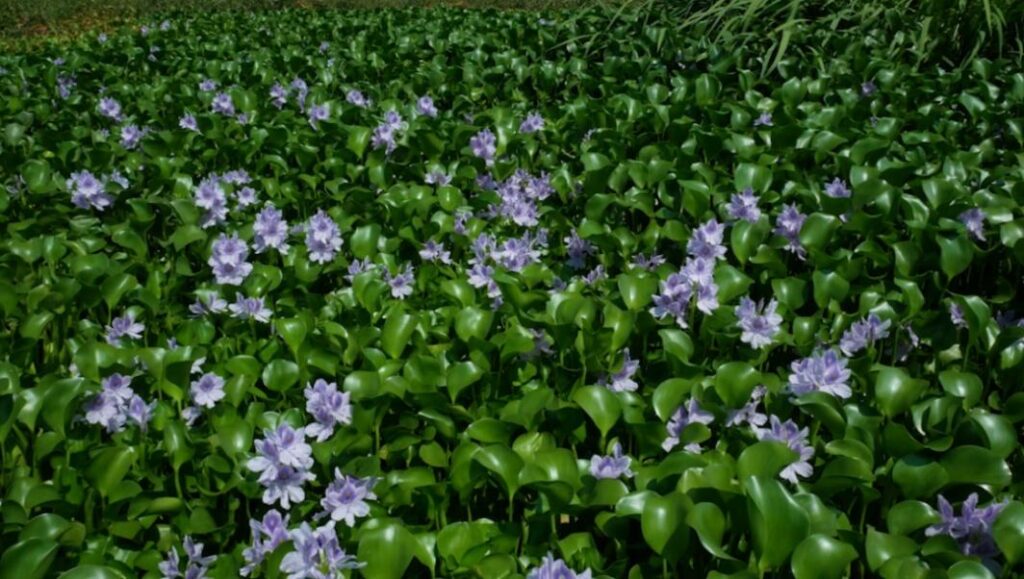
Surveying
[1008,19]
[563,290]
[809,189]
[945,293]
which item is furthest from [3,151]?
[1008,19]

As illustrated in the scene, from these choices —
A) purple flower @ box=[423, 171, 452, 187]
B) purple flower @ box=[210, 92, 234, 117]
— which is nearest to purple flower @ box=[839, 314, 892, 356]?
purple flower @ box=[423, 171, 452, 187]

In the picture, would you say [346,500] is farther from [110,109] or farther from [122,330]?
[110,109]

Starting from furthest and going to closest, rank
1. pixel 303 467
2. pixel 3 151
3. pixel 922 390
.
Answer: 1. pixel 3 151
2. pixel 922 390
3. pixel 303 467

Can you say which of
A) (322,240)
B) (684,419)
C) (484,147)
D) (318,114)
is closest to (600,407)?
(684,419)

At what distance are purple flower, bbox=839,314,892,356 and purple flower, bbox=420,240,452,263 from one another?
123 cm

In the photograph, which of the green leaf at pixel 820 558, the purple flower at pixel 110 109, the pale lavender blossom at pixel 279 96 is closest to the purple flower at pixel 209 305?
the green leaf at pixel 820 558

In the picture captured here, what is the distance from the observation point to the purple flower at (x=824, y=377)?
213 cm

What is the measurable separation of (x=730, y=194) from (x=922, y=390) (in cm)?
133

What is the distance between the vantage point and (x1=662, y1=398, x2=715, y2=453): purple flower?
2.11 m

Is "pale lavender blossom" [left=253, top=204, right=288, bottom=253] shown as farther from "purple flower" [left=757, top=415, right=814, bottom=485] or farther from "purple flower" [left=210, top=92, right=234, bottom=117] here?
"purple flower" [left=210, top=92, right=234, bottom=117]

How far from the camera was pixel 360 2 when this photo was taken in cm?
1509

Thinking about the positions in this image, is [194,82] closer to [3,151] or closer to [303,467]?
[3,151]

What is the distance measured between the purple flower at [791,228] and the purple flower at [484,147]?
1231 millimetres

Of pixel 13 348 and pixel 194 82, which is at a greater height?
pixel 13 348
